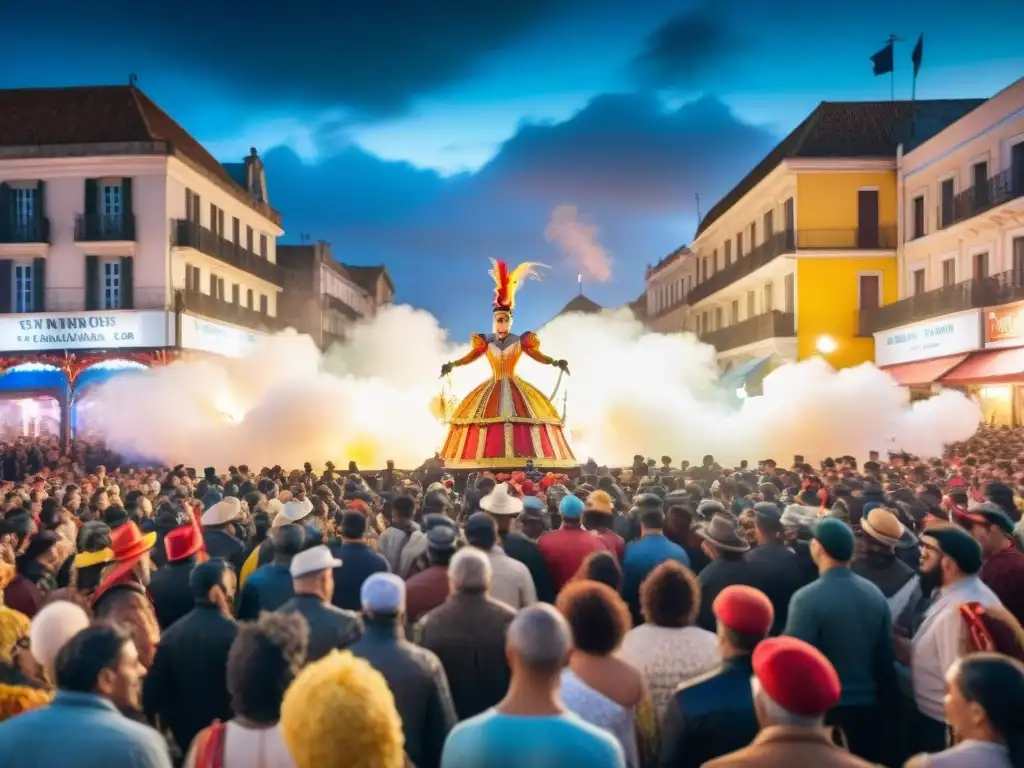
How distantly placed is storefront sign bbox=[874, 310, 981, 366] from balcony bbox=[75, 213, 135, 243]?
77.1 feet

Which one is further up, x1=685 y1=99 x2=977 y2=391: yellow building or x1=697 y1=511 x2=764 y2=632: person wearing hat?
x1=685 y1=99 x2=977 y2=391: yellow building

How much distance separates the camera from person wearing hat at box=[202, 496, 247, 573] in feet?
27.9

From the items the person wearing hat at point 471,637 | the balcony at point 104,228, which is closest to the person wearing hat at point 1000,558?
the person wearing hat at point 471,637

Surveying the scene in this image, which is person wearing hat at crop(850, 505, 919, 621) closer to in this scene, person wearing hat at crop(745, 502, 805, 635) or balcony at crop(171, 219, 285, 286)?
person wearing hat at crop(745, 502, 805, 635)

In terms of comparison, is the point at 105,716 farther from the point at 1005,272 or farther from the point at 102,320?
the point at 102,320

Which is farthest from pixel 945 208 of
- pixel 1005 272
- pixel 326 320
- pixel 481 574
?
pixel 326 320

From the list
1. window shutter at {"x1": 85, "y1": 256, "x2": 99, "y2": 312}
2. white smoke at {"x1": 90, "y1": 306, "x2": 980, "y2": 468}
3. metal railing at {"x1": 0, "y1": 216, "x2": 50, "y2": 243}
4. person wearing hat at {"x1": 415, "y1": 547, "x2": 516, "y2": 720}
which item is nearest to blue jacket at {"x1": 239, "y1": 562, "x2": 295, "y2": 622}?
person wearing hat at {"x1": 415, "y1": 547, "x2": 516, "y2": 720}

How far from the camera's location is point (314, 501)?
11141mm

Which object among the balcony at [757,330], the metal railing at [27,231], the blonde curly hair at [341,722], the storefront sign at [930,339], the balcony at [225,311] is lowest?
the blonde curly hair at [341,722]

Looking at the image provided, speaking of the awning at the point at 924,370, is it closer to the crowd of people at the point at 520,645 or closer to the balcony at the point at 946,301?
the balcony at the point at 946,301

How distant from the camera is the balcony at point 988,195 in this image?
24562 millimetres

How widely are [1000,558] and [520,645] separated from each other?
420 centimetres

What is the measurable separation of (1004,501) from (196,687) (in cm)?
784

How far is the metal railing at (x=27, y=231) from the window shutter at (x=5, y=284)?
73 centimetres
